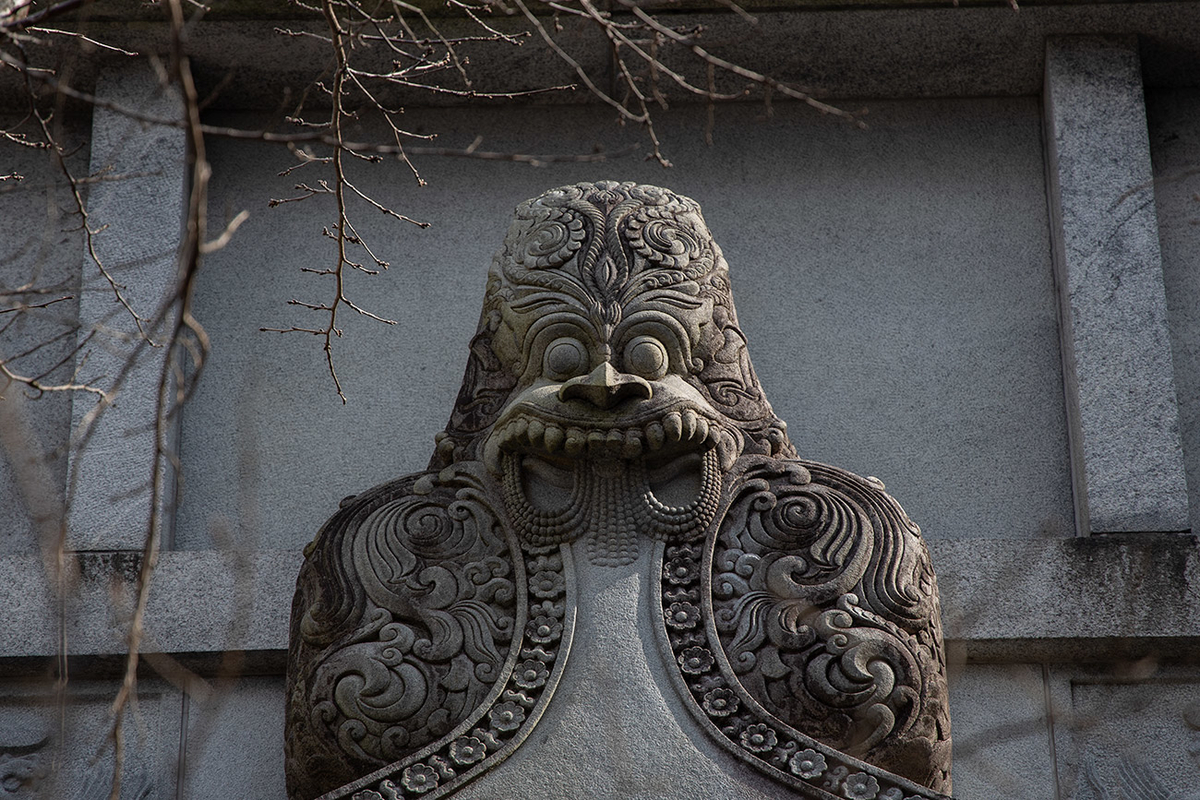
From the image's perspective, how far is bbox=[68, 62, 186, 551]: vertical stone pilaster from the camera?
6.06 metres

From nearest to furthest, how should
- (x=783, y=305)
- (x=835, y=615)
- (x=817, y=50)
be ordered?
(x=835, y=615) < (x=783, y=305) < (x=817, y=50)

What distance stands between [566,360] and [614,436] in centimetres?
33

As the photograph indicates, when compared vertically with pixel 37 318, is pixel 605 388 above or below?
below

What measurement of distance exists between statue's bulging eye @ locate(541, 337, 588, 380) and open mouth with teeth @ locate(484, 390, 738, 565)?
0.11 metres

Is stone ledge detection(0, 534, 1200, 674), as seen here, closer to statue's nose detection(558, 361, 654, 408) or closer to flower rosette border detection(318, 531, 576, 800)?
flower rosette border detection(318, 531, 576, 800)

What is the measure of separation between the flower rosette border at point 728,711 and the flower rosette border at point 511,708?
309 millimetres

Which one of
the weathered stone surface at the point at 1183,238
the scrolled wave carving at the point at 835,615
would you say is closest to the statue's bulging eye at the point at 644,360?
the scrolled wave carving at the point at 835,615

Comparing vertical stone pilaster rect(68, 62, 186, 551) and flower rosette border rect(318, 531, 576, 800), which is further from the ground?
vertical stone pilaster rect(68, 62, 186, 551)

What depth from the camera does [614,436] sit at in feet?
16.0

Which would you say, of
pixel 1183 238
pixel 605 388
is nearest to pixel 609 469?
pixel 605 388

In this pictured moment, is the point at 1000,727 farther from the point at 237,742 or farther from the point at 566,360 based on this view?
the point at 237,742

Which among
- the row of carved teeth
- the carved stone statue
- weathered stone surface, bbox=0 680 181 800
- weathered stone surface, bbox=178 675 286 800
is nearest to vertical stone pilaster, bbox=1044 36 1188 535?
the carved stone statue

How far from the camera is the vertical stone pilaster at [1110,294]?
5980 mm

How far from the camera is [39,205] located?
23.0ft
